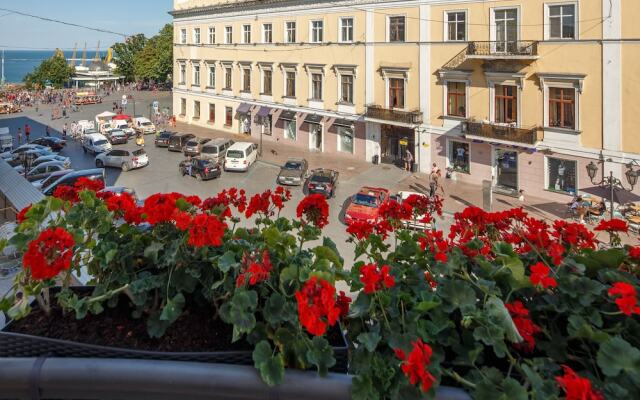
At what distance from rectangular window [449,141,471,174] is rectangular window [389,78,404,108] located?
4227 mm

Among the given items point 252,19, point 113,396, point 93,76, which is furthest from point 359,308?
point 93,76

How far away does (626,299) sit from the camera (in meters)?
2.19

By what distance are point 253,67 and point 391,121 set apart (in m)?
14.6

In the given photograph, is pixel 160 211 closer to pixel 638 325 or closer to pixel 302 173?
pixel 638 325

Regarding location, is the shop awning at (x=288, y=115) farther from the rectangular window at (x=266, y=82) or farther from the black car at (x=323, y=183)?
the black car at (x=323, y=183)

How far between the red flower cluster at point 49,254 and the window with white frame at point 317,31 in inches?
1228

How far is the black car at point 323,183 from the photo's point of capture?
22375mm

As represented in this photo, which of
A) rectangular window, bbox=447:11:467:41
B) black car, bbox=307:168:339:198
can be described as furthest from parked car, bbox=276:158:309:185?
rectangular window, bbox=447:11:467:41

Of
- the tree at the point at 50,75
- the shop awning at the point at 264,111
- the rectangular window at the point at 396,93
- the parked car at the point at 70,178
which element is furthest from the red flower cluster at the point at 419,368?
the tree at the point at 50,75

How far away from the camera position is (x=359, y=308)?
2.52 m

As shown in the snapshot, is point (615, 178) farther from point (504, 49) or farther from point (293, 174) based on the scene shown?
point (293, 174)

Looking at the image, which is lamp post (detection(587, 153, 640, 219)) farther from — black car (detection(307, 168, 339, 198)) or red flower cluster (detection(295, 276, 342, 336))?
red flower cluster (detection(295, 276, 342, 336))

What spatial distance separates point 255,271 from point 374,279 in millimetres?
658

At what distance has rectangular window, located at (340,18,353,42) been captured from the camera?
29.8 metres
